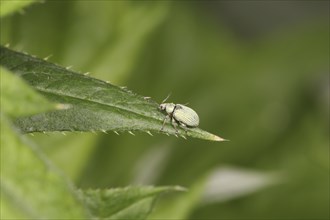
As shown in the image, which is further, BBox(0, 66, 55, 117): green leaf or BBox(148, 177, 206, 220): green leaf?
BBox(148, 177, 206, 220): green leaf

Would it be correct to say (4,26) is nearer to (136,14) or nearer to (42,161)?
(136,14)

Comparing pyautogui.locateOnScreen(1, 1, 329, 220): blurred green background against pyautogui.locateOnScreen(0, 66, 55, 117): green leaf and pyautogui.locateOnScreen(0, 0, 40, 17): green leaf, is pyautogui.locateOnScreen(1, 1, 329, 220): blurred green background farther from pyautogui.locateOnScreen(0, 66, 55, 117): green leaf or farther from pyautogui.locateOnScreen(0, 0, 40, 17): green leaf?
pyautogui.locateOnScreen(0, 66, 55, 117): green leaf

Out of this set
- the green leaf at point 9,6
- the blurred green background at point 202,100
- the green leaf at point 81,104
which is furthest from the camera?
the blurred green background at point 202,100

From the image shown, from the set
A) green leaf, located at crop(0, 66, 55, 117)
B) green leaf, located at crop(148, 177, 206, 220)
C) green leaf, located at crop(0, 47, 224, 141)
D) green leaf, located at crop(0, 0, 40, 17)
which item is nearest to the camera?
green leaf, located at crop(0, 66, 55, 117)

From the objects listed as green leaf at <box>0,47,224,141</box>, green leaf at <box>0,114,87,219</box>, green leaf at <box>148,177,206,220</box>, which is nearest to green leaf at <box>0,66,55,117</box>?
green leaf at <box>0,114,87,219</box>

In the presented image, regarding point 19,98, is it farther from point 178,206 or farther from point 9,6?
point 178,206

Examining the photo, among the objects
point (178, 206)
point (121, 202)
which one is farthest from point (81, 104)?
point (178, 206)

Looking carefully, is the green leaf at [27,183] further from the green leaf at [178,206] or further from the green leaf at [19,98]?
the green leaf at [178,206]

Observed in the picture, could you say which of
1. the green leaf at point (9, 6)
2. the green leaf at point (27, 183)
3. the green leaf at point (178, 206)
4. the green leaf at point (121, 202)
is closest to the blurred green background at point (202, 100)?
the green leaf at point (178, 206)
